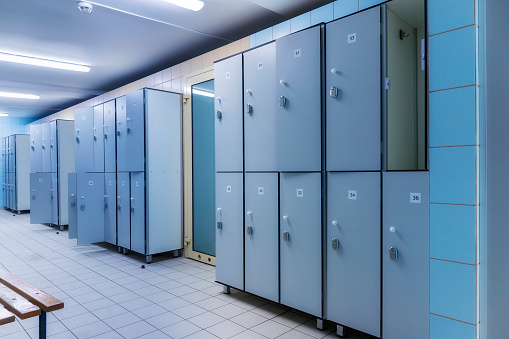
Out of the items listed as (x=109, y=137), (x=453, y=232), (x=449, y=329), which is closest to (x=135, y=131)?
(x=109, y=137)

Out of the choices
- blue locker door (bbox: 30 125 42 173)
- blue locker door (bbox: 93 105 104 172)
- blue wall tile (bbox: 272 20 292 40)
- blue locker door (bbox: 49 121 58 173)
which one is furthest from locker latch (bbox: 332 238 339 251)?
blue locker door (bbox: 30 125 42 173)

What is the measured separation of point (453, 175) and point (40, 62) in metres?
6.47

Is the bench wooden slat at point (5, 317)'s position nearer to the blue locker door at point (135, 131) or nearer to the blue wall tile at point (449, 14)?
the blue wall tile at point (449, 14)

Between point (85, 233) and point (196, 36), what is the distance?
3522 mm

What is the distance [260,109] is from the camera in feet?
10.6

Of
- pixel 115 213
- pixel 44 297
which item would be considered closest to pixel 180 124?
pixel 115 213

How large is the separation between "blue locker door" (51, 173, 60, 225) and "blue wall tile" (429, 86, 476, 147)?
7.69 metres

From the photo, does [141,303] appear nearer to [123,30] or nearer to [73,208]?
[73,208]

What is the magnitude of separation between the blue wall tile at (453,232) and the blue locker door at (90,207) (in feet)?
16.7

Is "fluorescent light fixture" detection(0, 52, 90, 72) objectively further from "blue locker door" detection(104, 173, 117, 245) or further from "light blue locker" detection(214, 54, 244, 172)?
"light blue locker" detection(214, 54, 244, 172)

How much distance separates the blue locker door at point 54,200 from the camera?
7.54 metres

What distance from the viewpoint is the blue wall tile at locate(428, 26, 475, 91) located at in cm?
199

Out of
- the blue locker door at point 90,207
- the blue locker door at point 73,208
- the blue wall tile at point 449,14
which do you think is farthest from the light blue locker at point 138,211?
the blue wall tile at point 449,14

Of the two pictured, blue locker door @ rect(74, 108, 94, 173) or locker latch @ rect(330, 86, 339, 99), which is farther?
blue locker door @ rect(74, 108, 94, 173)
